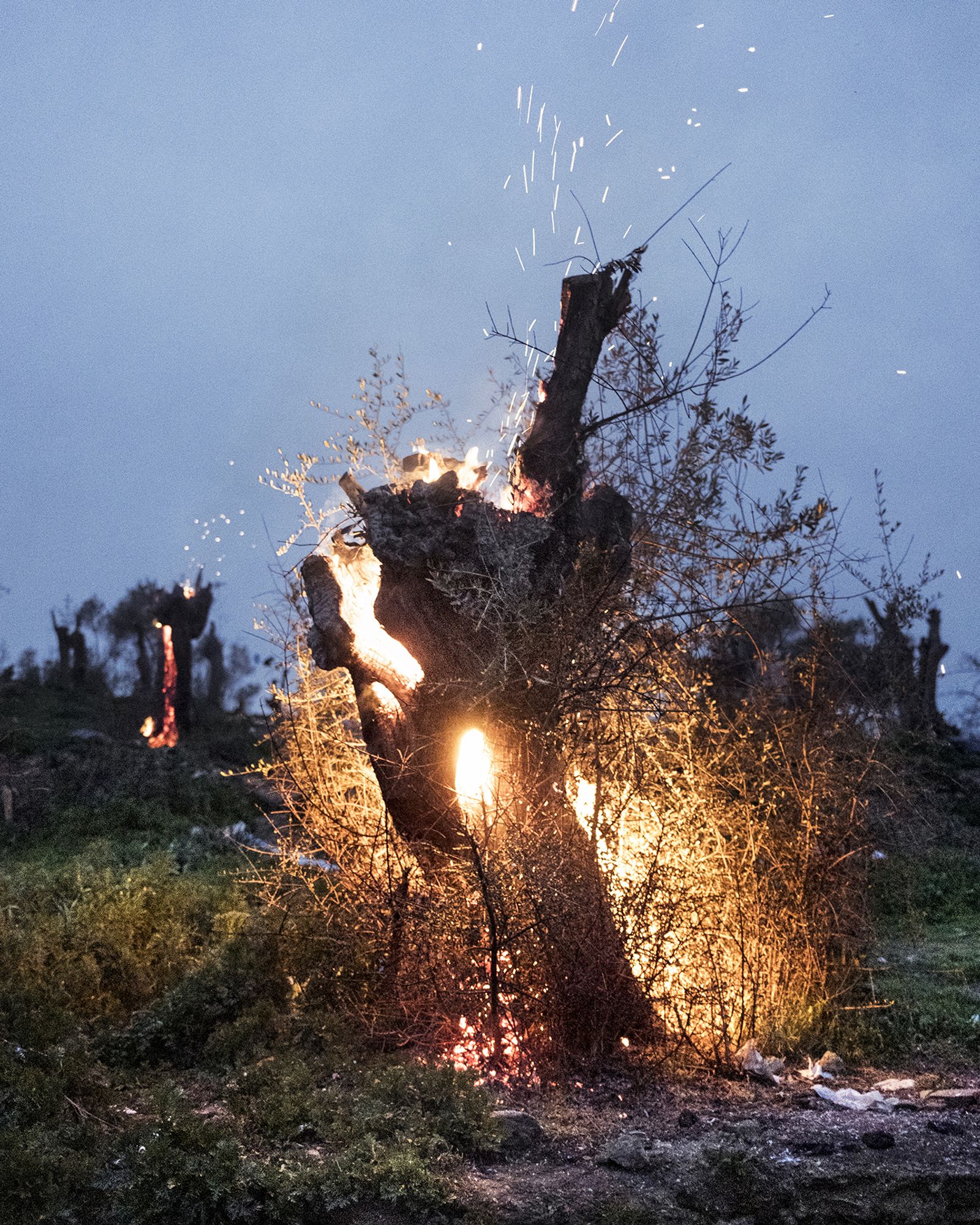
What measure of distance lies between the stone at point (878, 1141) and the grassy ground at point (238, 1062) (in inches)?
29.2

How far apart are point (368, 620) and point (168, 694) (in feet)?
57.0

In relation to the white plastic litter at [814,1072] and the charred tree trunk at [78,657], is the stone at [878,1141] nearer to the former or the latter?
the white plastic litter at [814,1072]

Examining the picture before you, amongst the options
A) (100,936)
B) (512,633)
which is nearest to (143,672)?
(100,936)

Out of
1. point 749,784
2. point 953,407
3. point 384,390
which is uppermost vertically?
point 953,407

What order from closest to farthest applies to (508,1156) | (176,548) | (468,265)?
(508,1156), (468,265), (176,548)

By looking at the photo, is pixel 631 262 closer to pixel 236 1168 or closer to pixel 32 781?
pixel 236 1168

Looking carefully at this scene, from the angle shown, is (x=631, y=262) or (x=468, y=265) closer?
(x=631, y=262)

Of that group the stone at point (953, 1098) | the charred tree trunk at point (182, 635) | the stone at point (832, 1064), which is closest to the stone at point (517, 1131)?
the stone at point (832, 1064)

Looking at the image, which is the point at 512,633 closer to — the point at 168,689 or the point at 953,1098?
the point at 953,1098

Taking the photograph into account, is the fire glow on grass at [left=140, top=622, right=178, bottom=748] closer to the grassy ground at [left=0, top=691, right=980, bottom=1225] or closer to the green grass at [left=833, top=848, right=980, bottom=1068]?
the grassy ground at [left=0, top=691, right=980, bottom=1225]

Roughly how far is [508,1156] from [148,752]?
506 inches

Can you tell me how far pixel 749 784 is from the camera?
6.62 m

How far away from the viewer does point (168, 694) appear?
22.5 m

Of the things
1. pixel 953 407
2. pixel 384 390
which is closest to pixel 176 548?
pixel 953 407
